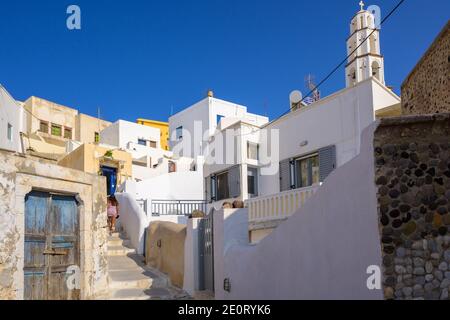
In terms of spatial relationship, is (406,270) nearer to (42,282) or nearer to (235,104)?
(42,282)

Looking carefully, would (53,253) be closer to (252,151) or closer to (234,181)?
(234,181)

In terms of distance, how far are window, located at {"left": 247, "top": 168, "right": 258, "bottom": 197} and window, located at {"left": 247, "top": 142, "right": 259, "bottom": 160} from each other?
53 cm

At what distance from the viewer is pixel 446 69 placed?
31.7 feet

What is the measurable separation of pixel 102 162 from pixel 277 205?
1592cm

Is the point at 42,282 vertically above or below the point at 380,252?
below

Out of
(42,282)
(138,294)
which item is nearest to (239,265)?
(138,294)

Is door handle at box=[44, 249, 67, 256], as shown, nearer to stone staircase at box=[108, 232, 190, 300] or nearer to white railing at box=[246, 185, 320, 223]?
stone staircase at box=[108, 232, 190, 300]

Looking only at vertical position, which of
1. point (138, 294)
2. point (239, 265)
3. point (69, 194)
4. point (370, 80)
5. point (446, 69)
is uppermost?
point (370, 80)

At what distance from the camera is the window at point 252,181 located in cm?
2009

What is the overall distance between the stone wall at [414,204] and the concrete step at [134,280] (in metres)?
7.27

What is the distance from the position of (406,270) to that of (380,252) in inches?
13.5

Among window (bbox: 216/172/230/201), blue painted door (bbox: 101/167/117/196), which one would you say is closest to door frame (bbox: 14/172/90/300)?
window (bbox: 216/172/230/201)

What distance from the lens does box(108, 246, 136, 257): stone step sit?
46.5 ft
